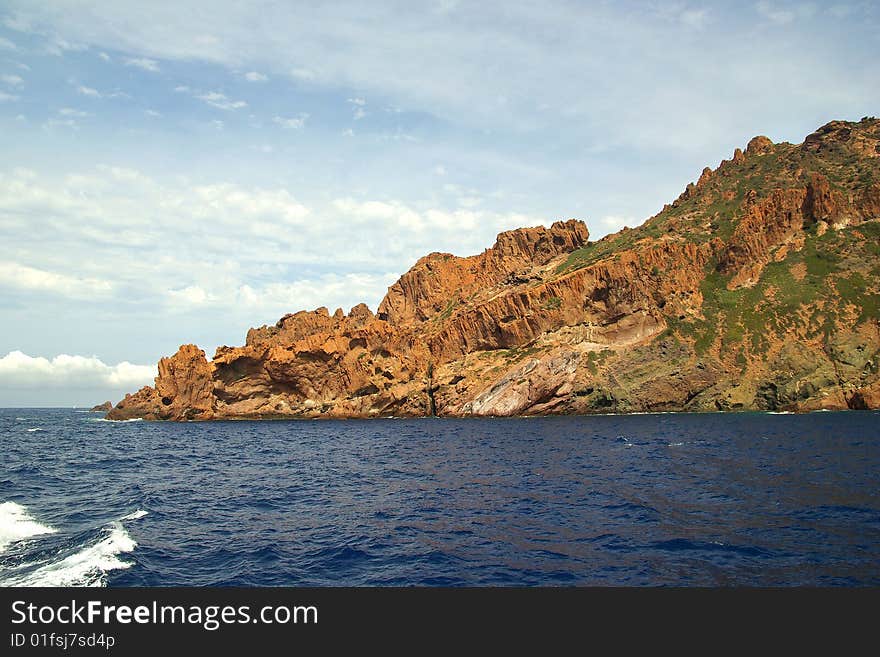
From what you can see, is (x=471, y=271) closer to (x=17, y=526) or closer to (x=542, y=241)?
(x=542, y=241)

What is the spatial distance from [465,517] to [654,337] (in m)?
91.8

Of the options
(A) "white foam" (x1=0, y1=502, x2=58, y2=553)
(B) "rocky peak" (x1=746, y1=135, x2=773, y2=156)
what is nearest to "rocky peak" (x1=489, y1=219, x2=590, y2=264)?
(B) "rocky peak" (x1=746, y1=135, x2=773, y2=156)

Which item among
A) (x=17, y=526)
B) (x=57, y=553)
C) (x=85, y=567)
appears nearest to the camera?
(x=85, y=567)

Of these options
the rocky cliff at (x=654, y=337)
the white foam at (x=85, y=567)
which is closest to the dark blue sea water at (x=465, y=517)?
the white foam at (x=85, y=567)

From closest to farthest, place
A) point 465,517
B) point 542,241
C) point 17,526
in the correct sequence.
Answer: point 17,526
point 465,517
point 542,241

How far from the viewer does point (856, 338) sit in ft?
314

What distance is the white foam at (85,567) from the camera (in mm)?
17703

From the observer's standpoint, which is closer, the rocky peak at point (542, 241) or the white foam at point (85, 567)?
the white foam at point (85, 567)

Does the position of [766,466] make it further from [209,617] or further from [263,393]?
[263,393]

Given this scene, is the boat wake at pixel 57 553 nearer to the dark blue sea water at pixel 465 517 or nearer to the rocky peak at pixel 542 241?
the dark blue sea water at pixel 465 517

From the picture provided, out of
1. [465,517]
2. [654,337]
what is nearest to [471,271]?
[654,337]

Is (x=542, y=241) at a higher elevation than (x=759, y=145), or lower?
lower

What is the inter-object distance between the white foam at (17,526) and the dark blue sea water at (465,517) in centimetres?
15

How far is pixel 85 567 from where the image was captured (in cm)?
1911
